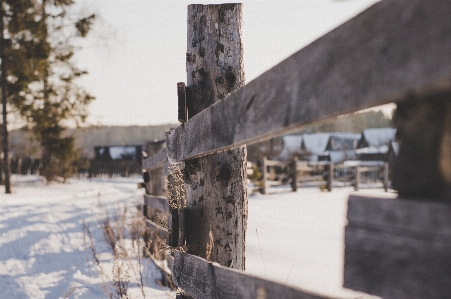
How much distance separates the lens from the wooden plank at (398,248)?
Answer: 73cm

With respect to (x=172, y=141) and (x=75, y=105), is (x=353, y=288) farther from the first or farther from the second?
(x=75, y=105)

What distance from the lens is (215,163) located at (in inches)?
85.8

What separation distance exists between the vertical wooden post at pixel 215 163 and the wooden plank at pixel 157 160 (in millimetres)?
1725

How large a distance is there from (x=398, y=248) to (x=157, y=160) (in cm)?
404

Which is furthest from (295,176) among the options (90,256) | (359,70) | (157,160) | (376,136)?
(376,136)

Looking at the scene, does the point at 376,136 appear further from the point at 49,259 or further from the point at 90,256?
the point at 49,259

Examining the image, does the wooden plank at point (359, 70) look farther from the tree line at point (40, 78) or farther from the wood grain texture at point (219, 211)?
the tree line at point (40, 78)

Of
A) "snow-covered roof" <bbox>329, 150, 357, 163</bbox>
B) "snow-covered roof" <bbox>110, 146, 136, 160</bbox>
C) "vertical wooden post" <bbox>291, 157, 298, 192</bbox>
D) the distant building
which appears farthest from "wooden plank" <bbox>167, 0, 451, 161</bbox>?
"snow-covered roof" <bbox>110, 146, 136, 160</bbox>

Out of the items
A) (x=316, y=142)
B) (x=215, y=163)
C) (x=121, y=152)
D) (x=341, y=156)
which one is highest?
(x=316, y=142)

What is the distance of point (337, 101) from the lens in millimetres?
906

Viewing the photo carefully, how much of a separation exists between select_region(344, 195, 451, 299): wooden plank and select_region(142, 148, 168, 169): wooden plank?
315 centimetres

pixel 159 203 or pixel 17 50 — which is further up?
pixel 17 50

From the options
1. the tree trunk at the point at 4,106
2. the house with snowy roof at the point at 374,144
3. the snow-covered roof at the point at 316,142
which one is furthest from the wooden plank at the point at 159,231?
the snow-covered roof at the point at 316,142

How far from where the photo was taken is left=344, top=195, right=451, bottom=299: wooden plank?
733mm
